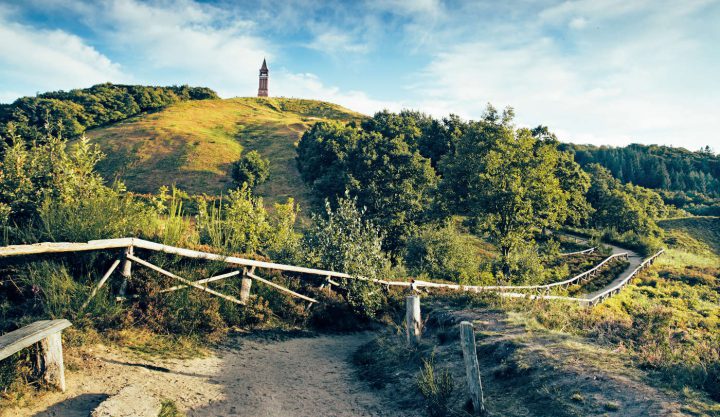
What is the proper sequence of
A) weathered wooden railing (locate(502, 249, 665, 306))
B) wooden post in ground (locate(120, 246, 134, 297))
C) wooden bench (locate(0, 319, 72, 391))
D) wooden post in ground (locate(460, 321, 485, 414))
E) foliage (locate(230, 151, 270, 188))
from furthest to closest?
1. foliage (locate(230, 151, 270, 188))
2. weathered wooden railing (locate(502, 249, 665, 306))
3. wooden post in ground (locate(120, 246, 134, 297))
4. wooden post in ground (locate(460, 321, 485, 414))
5. wooden bench (locate(0, 319, 72, 391))

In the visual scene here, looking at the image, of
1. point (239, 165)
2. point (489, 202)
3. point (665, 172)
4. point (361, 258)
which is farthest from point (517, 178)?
point (665, 172)

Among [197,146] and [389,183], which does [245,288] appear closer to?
[389,183]

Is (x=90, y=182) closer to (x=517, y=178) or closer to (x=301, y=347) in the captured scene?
(x=301, y=347)

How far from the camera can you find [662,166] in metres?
128

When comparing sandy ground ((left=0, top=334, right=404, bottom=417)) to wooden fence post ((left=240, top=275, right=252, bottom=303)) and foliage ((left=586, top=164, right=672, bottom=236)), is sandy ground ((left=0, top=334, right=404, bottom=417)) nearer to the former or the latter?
wooden fence post ((left=240, top=275, right=252, bottom=303))

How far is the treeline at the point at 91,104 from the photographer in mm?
78875

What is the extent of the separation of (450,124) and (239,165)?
34247 millimetres

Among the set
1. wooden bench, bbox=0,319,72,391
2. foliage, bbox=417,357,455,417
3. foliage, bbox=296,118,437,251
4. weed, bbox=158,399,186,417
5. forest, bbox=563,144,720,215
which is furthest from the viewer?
forest, bbox=563,144,720,215

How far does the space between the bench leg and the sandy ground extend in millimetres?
163

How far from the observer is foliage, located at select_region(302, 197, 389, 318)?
41.6 ft

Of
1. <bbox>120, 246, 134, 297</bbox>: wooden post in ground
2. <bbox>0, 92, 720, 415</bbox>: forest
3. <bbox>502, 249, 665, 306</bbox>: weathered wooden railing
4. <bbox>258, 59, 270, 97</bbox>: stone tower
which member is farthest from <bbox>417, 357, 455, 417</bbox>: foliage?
<bbox>258, 59, 270, 97</bbox>: stone tower

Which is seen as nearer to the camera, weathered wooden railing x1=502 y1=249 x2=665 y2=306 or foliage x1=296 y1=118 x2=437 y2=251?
weathered wooden railing x1=502 y1=249 x2=665 y2=306

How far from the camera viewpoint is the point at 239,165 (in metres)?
61.8

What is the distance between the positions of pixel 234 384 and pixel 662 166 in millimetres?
158128
